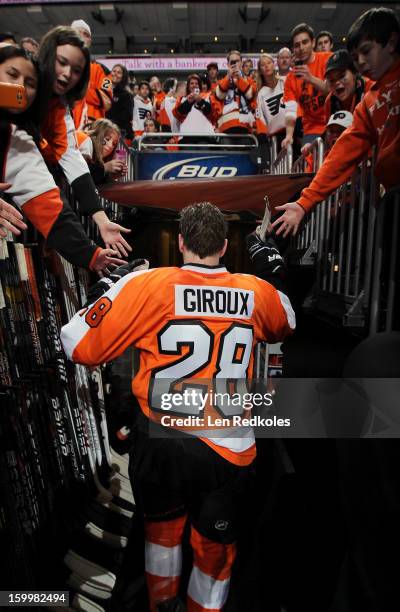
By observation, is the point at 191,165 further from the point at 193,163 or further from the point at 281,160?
the point at 281,160

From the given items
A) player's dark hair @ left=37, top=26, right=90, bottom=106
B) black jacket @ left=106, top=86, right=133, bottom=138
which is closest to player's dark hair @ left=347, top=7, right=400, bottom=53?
player's dark hair @ left=37, top=26, right=90, bottom=106

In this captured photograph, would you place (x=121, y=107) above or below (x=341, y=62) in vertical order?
above

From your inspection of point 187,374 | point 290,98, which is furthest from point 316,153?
point 187,374

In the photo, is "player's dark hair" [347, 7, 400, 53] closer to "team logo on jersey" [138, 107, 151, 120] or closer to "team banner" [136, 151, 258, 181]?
"team banner" [136, 151, 258, 181]

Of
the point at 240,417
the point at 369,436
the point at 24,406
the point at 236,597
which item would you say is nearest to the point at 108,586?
the point at 236,597

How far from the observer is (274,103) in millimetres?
Result: 6098

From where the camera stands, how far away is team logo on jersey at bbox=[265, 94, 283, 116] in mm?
6051

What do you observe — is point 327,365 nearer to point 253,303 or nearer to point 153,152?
point 253,303

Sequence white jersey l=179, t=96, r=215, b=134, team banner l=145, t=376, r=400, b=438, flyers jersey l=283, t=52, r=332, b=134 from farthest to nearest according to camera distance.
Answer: white jersey l=179, t=96, r=215, b=134
flyers jersey l=283, t=52, r=332, b=134
team banner l=145, t=376, r=400, b=438

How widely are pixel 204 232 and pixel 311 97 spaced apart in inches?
151

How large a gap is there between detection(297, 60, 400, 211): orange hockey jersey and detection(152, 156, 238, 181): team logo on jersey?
151 inches

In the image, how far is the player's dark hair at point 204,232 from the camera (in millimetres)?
2123

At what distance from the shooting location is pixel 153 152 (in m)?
6.30

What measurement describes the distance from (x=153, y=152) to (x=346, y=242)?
13.4ft
